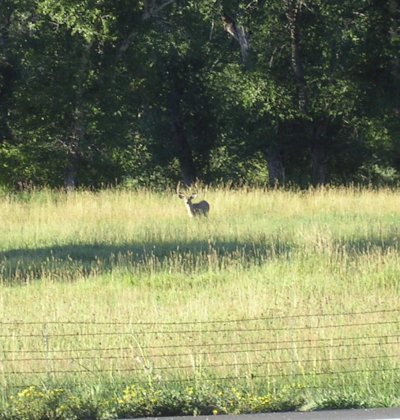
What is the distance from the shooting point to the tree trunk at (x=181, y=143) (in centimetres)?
3638

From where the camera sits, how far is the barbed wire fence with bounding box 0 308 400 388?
938 cm

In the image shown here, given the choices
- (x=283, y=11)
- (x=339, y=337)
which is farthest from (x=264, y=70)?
(x=339, y=337)

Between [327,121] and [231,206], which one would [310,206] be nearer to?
[231,206]

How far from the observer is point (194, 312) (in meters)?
12.5

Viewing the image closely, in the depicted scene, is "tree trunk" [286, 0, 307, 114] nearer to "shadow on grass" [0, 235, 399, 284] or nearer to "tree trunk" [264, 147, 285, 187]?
"tree trunk" [264, 147, 285, 187]

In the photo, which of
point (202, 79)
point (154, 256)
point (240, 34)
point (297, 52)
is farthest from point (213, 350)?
point (202, 79)

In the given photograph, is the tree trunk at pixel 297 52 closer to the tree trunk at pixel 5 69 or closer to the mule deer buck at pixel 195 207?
the tree trunk at pixel 5 69

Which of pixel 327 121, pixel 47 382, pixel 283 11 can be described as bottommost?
pixel 47 382

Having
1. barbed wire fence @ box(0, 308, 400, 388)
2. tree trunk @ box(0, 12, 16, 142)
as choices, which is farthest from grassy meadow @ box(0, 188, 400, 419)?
tree trunk @ box(0, 12, 16, 142)

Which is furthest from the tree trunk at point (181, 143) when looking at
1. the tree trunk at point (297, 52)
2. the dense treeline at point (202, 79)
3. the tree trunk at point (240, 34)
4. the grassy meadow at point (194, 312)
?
the grassy meadow at point (194, 312)

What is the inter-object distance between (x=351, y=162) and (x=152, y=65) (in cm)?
800

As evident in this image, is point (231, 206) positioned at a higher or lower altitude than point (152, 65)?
lower

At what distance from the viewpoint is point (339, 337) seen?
34.8 feet

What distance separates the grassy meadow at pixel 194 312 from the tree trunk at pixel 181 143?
14334 mm
